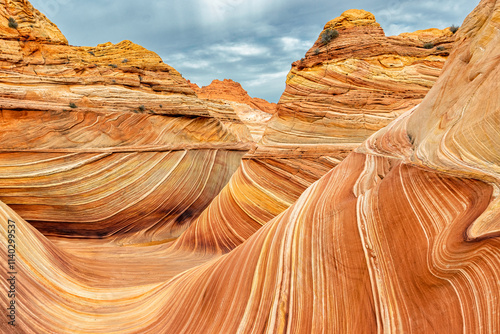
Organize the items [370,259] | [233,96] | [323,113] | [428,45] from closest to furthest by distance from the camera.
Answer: [370,259], [323,113], [428,45], [233,96]

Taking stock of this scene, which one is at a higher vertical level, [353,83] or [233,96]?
[233,96]

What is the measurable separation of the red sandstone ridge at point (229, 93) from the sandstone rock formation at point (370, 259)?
4296cm

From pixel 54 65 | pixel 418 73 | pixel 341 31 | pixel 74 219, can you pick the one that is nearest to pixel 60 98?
pixel 54 65

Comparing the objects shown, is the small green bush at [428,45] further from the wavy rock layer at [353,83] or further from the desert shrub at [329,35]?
the desert shrub at [329,35]

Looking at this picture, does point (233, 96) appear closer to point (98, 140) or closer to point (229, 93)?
point (229, 93)

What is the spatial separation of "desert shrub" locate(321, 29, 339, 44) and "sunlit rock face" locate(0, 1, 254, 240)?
15.3ft

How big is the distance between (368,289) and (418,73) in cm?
717

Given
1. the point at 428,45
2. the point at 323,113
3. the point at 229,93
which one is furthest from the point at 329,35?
the point at 229,93

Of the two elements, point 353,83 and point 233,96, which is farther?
point 233,96

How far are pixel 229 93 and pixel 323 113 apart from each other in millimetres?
45223

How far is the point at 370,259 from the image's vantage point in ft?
7.04

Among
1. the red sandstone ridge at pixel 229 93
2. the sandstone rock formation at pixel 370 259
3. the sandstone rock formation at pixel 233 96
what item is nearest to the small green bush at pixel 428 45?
the sandstone rock formation at pixel 370 259

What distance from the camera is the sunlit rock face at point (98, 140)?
21.7 feet

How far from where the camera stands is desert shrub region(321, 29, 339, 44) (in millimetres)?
8102
